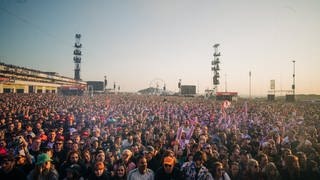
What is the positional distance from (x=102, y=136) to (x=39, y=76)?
74.5 meters

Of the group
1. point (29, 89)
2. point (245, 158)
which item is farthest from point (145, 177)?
point (29, 89)

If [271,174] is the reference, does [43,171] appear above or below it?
above

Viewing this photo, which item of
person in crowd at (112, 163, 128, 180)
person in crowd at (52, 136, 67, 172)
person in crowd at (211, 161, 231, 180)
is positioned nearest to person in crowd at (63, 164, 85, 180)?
person in crowd at (112, 163, 128, 180)

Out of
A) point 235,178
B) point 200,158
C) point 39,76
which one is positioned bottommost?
point 235,178

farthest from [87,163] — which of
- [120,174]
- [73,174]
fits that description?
[120,174]

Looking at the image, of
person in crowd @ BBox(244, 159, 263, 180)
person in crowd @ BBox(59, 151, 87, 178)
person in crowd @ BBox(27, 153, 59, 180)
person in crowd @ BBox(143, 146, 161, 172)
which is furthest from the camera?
person in crowd @ BBox(143, 146, 161, 172)

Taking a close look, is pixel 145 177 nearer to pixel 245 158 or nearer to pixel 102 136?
pixel 245 158

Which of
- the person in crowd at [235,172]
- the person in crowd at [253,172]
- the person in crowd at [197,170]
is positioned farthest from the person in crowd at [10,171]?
the person in crowd at [253,172]

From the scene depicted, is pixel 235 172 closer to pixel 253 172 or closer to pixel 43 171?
pixel 253 172

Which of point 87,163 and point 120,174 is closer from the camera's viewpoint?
point 120,174

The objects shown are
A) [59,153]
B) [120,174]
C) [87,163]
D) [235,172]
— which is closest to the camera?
[120,174]

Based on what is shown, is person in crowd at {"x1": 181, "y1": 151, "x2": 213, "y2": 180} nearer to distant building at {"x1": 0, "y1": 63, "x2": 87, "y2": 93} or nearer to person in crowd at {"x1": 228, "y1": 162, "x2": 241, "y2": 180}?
person in crowd at {"x1": 228, "y1": 162, "x2": 241, "y2": 180}

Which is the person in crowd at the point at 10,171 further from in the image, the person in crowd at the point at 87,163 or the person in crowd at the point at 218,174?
the person in crowd at the point at 218,174

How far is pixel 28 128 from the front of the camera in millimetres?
11125
